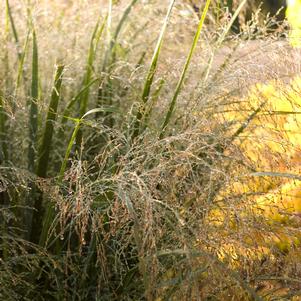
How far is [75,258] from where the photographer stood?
206cm

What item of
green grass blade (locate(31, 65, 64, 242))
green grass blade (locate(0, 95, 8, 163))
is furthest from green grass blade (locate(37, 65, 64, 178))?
green grass blade (locate(0, 95, 8, 163))

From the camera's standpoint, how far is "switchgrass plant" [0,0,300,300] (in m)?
1.69

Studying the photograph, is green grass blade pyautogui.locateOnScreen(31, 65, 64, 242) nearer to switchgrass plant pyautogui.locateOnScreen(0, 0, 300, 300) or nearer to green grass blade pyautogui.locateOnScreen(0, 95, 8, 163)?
switchgrass plant pyautogui.locateOnScreen(0, 0, 300, 300)

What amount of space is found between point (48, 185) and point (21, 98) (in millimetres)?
540

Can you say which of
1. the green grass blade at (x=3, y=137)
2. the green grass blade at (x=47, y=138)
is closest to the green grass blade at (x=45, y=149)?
the green grass blade at (x=47, y=138)

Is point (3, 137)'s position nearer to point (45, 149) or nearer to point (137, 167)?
point (45, 149)

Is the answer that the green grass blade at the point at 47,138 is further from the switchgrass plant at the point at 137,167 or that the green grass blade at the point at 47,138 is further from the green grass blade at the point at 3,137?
the green grass blade at the point at 3,137

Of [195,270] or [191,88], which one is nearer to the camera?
[195,270]

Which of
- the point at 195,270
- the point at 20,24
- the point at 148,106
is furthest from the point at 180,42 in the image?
the point at 195,270

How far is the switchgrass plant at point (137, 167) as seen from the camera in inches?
66.4

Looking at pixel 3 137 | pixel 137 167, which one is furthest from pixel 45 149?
pixel 137 167

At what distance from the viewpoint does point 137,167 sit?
1.81 metres

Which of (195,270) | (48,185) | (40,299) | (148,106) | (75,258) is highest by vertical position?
(148,106)

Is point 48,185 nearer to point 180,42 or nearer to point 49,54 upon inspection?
point 49,54
